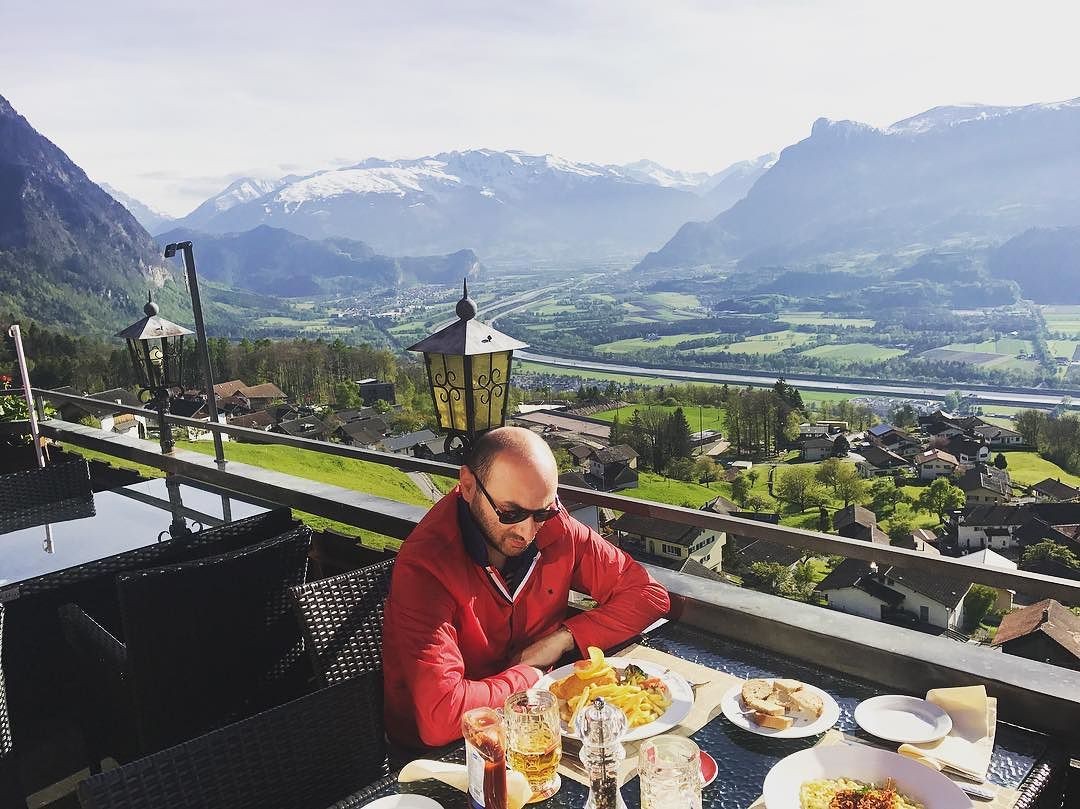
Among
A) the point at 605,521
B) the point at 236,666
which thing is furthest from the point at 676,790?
the point at 605,521

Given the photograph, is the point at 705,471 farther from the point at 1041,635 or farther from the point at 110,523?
the point at 110,523

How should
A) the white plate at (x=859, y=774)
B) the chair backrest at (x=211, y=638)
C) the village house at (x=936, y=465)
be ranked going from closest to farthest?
A: the white plate at (x=859, y=774) < the chair backrest at (x=211, y=638) < the village house at (x=936, y=465)

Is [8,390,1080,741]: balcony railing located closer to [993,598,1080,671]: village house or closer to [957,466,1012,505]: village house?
[993,598,1080,671]: village house

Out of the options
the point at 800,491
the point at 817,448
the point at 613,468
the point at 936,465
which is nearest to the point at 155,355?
the point at 613,468

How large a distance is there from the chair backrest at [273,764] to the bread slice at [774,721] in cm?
77

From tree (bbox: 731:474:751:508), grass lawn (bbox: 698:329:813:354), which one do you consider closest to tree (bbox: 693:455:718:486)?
tree (bbox: 731:474:751:508)

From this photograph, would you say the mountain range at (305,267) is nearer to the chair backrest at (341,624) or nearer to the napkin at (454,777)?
the chair backrest at (341,624)

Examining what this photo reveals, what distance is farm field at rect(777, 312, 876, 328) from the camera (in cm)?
12681

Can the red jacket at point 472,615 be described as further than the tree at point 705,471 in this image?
No

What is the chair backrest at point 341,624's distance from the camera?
1.98m

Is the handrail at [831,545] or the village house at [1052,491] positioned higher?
the handrail at [831,545]

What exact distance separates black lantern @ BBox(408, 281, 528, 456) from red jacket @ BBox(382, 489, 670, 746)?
802 mm

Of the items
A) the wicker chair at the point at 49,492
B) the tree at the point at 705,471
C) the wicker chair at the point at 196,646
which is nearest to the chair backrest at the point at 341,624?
the wicker chair at the point at 196,646

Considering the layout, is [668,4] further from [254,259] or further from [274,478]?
[254,259]
